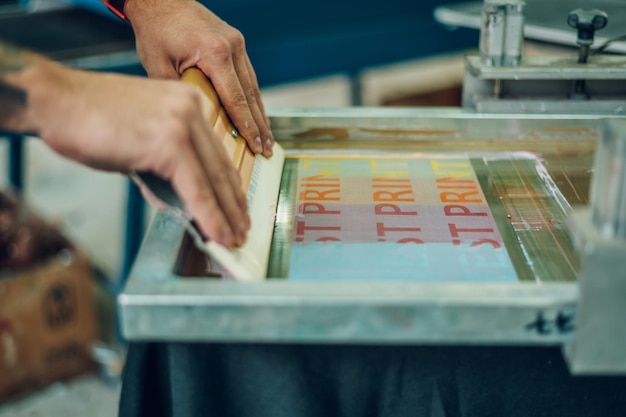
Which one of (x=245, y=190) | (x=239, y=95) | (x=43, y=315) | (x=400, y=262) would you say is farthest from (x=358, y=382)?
(x=43, y=315)

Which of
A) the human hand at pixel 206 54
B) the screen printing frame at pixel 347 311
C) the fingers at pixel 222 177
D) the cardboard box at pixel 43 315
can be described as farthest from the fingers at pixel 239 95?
the cardboard box at pixel 43 315

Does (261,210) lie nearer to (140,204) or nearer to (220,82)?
(220,82)

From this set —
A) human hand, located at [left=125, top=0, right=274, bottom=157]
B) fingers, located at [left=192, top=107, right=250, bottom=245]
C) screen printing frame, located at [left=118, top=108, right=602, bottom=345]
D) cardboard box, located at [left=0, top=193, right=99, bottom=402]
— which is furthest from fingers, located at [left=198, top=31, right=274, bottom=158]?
cardboard box, located at [left=0, top=193, right=99, bottom=402]

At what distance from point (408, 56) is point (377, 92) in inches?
56.0

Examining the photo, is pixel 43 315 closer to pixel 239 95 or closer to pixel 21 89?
pixel 239 95

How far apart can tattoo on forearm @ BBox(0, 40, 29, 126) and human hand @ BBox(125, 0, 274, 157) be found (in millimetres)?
305

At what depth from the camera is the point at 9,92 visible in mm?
690

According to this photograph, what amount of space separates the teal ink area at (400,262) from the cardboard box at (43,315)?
137cm

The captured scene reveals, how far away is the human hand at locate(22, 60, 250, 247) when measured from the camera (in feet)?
2.23

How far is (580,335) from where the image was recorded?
61cm

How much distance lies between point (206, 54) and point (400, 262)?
0.41 m

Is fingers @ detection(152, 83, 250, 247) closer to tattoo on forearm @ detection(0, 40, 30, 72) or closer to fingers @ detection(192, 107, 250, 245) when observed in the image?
fingers @ detection(192, 107, 250, 245)

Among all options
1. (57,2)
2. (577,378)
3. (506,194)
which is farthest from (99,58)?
(577,378)

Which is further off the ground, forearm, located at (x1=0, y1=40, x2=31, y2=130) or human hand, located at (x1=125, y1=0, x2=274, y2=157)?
forearm, located at (x1=0, y1=40, x2=31, y2=130)
